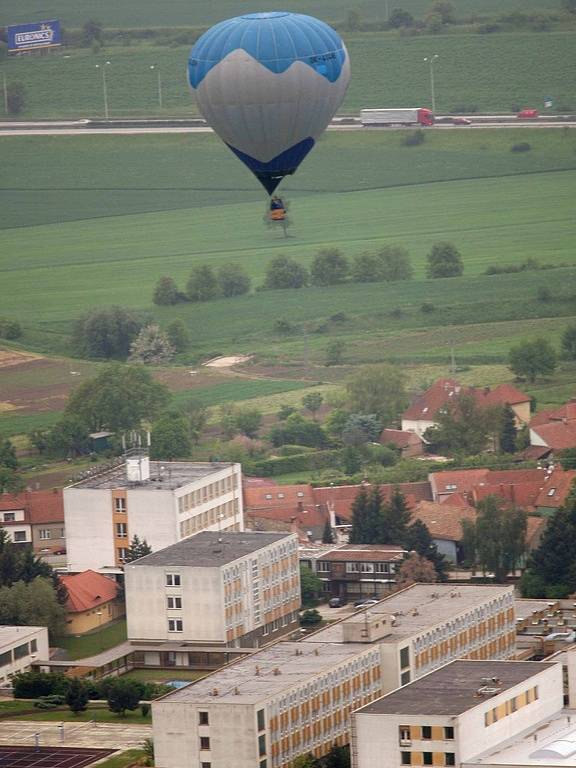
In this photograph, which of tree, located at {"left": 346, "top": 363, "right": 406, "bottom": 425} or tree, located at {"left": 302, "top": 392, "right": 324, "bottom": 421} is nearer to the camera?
tree, located at {"left": 346, "top": 363, "right": 406, "bottom": 425}

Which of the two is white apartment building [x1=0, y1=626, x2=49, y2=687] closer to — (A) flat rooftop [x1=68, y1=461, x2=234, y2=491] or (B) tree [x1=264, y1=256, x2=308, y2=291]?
(A) flat rooftop [x1=68, y1=461, x2=234, y2=491]

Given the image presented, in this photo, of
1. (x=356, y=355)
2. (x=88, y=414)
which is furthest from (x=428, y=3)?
(x=88, y=414)

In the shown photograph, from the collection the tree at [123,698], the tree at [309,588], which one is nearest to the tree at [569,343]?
the tree at [309,588]

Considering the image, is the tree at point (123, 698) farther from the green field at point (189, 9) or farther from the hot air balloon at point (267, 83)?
the green field at point (189, 9)

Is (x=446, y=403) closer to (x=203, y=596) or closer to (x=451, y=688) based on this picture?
(x=203, y=596)

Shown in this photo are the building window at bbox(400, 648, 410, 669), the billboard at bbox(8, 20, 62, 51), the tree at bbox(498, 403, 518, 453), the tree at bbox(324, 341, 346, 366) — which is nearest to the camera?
the building window at bbox(400, 648, 410, 669)

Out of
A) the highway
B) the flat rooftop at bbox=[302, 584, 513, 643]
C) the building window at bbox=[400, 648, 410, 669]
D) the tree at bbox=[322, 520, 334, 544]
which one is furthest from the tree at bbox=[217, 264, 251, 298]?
the building window at bbox=[400, 648, 410, 669]

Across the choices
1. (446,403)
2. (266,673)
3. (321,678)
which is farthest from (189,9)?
(321,678)
